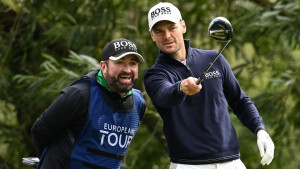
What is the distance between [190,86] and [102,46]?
11.8 ft

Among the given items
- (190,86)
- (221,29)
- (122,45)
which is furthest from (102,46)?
(190,86)

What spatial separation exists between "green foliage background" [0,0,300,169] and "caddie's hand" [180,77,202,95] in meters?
2.65

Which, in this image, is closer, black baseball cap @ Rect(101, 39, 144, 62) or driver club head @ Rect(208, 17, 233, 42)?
driver club head @ Rect(208, 17, 233, 42)

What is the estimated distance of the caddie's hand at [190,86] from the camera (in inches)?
109

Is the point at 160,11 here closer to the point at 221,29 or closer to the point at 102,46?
the point at 221,29

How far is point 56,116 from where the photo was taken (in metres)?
3.20

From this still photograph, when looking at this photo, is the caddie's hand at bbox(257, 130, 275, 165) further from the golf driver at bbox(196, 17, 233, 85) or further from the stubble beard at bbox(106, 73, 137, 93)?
the stubble beard at bbox(106, 73, 137, 93)

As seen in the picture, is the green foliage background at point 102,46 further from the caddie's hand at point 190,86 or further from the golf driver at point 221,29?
the caddie's hand at point 190,86

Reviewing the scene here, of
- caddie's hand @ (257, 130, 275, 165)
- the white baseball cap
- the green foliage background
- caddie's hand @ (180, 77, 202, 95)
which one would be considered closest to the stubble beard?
the white baseball cap

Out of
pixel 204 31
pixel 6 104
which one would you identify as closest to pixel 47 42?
pixel 6 104

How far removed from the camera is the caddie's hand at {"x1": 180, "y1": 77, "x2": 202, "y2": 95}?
2771 millimetres

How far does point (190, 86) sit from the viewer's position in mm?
2783

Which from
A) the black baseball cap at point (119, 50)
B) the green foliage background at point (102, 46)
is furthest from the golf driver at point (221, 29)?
the green foliage background at point (102, 46)

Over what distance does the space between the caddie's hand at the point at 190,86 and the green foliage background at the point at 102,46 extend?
8.70 feet
